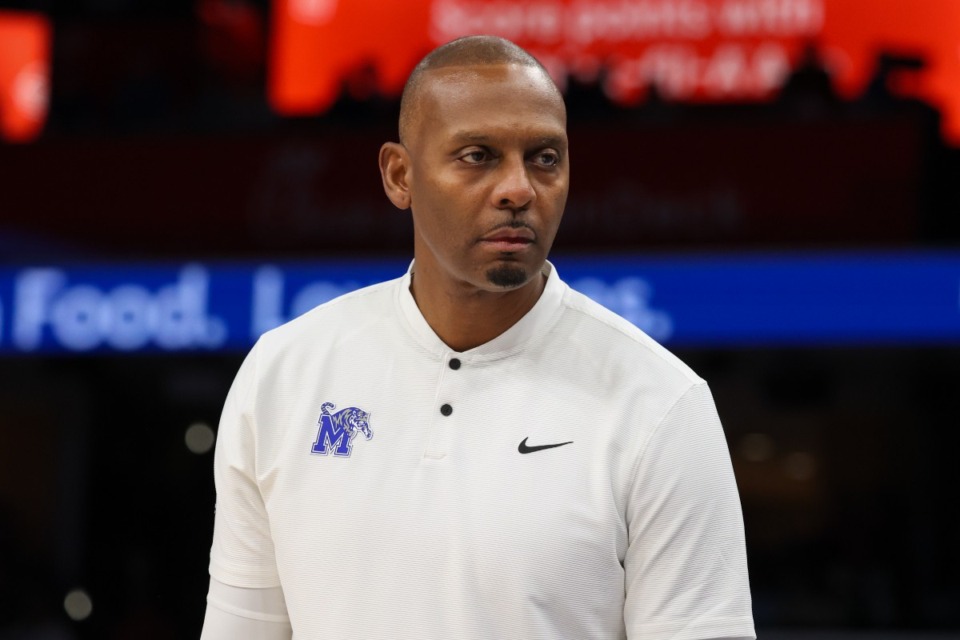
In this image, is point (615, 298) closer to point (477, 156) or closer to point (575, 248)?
point (575, 248)

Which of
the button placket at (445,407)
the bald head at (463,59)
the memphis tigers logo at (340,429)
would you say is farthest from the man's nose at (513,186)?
the memphis tigers logo at (340,429)

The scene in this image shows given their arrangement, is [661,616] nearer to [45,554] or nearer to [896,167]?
[896,167]

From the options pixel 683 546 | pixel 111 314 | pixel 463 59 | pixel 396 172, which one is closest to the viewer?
pixel 683 546

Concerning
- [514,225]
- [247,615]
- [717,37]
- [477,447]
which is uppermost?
[717,37]

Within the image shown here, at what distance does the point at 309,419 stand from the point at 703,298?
4.46 m

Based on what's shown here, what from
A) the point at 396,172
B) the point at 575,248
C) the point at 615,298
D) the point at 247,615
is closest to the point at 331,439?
the point at 247,615

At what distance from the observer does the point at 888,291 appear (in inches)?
235

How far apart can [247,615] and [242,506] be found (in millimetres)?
147

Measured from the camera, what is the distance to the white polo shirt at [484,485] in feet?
5.30

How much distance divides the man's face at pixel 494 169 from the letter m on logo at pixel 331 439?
0.26m

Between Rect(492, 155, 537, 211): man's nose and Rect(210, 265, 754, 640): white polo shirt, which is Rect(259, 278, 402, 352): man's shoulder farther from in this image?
Rect(492, 155, 537, 211): man's nose

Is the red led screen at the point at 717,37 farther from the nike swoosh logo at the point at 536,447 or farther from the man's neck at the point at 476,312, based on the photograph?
the nike swoosh logo at the point at 536,447

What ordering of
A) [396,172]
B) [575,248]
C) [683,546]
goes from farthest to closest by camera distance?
[575,248]
[396,172]
[683,546]

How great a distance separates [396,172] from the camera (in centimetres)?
188
